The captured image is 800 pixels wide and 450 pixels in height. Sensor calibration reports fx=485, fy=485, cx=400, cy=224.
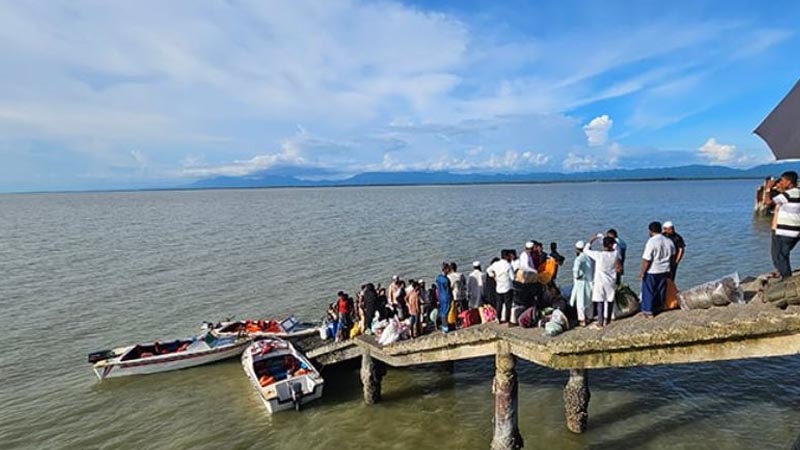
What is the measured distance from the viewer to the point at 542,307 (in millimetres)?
11883

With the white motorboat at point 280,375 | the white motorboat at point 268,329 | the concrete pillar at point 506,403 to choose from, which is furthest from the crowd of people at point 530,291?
the white motorboat at point 268,329

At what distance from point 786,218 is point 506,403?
266 inches

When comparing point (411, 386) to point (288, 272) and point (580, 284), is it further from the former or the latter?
point (288, 272)

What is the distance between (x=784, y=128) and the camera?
7332 millimetres

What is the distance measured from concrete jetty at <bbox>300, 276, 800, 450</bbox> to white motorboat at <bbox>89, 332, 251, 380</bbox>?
332 inches

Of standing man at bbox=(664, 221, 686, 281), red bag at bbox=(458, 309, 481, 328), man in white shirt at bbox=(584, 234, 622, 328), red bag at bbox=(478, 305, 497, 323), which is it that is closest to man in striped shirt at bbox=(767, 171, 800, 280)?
standing man at bbox=(664, 221, 686, 281)

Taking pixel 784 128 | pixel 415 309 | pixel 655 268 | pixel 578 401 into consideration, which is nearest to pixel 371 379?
pixel 415 309

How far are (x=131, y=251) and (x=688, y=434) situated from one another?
1759 inches

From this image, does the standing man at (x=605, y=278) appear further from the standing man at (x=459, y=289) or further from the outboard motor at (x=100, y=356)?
the outboard motor at (x=100, y=356)

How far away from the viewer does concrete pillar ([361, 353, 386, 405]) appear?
14.6 metres

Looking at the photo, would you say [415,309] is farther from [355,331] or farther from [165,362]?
[165,362]

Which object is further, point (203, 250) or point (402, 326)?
point (203, 250)

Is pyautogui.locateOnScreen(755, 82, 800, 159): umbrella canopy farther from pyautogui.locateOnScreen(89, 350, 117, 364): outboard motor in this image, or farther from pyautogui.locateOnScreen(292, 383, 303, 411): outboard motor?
pyautogui.locateOnScreen(89, 350, 117, 364): outboard motor

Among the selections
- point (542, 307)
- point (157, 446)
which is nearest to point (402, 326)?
point (542, 307)
